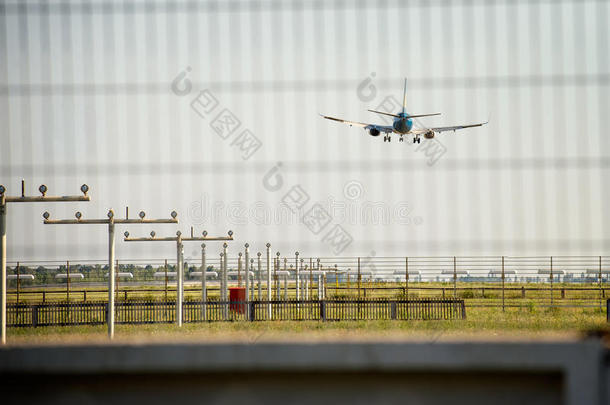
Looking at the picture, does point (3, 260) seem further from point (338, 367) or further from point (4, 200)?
point (338, 367)

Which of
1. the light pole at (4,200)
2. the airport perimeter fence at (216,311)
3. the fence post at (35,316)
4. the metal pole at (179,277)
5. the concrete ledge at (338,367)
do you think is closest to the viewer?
the concrete ledge at (338,367)

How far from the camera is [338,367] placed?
225 inches

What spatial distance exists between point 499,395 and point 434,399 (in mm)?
464

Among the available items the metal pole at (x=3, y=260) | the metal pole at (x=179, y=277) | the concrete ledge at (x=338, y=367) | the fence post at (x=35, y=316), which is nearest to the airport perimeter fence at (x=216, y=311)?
the fence post at (x=35, y=316)

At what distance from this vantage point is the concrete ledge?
562 centimetres

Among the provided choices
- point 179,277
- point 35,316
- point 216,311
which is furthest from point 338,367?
point 216,311

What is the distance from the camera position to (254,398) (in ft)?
19.3

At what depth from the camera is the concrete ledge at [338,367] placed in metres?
5.62

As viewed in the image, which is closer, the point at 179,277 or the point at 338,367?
the point at 338,367

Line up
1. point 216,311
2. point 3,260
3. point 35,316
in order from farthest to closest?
point 216,311, point 35,316, point 3,260

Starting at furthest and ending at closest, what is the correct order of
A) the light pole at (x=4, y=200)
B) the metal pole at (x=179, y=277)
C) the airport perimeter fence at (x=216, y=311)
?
the airport perimeter fence at (x=216, y=311)
the metal pole at (x=179, y=277)
the light pole at (x=4, y=200)

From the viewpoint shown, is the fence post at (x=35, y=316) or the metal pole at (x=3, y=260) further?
the fence post at (x=35, y=316)

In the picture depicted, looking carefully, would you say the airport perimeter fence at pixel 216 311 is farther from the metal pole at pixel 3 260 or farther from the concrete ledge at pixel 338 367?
the concrete ledge at pixel 338 367

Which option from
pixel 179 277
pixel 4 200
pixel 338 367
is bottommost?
pixel 179 277
